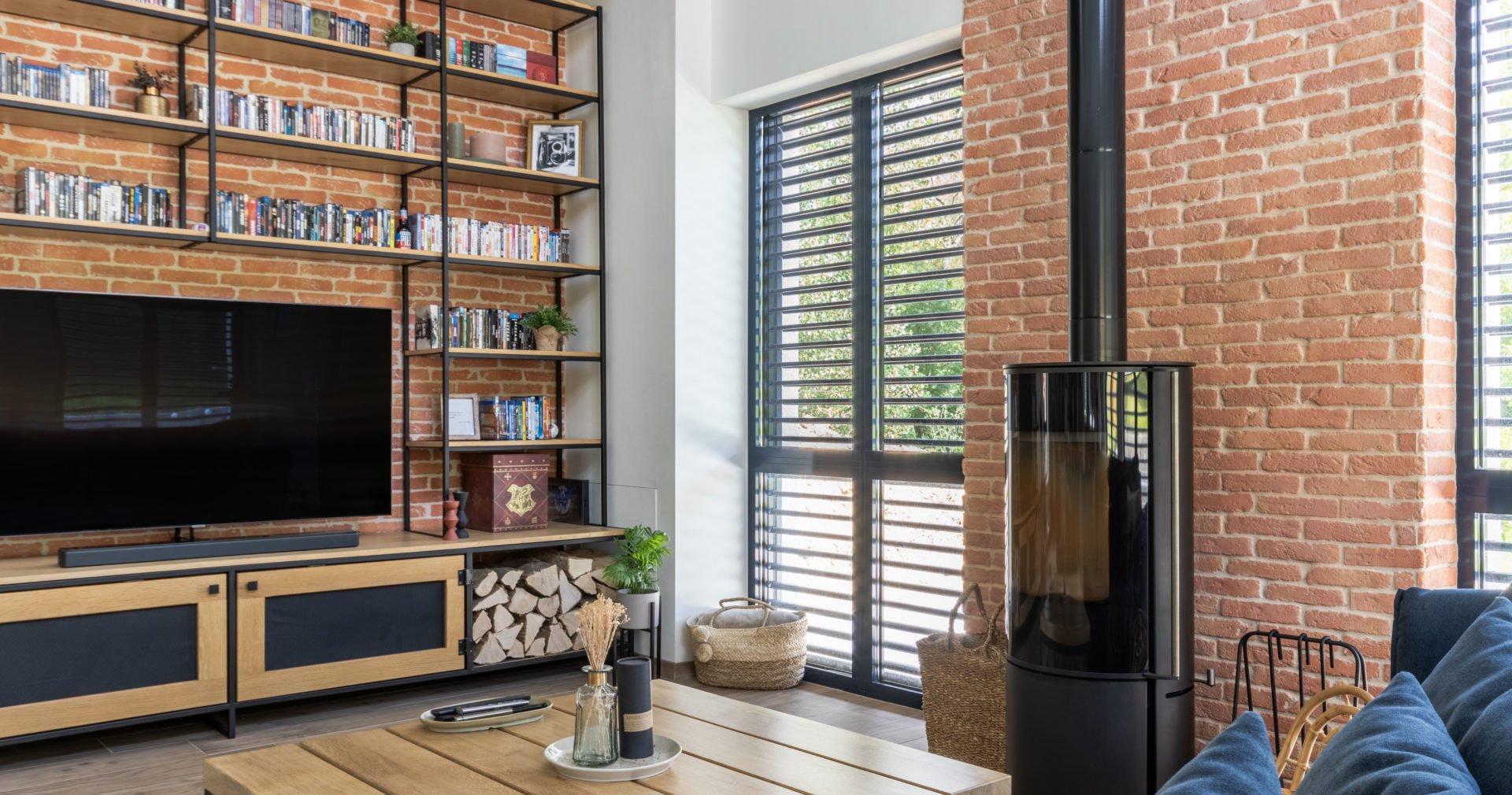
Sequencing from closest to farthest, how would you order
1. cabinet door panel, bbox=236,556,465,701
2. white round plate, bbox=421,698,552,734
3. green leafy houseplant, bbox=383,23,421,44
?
white round plate, bbox=421,698,552,734 → cabinet door panel, bbox=236,556,465,701 → green leafy houseplant, bbox=383,23,421,44

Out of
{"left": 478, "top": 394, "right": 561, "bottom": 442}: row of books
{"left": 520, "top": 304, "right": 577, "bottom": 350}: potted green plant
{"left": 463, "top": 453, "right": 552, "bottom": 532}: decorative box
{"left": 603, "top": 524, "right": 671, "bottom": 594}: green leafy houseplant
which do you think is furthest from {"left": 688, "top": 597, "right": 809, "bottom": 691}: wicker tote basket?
{"left": 520, "top": 304, "right": 577, "bottom": 350}: potted green plant

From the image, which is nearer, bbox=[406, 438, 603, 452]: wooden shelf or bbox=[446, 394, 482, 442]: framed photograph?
bbox=[406, 438, 603, 452]: wooden shelf

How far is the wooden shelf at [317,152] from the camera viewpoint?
4.30 meters

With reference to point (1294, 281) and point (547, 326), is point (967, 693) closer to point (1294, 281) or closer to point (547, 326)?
point (1294, 281)

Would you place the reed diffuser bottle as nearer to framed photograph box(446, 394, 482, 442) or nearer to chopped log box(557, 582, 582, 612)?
chopped log box(557, 582, 582, 612)

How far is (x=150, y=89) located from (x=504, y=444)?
1.90 m

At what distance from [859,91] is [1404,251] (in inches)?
87.9

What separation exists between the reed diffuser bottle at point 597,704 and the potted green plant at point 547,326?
10.1 feet

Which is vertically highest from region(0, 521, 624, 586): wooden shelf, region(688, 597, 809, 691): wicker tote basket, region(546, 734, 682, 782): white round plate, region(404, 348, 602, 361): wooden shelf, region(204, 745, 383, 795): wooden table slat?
region(404, 348, 602, 361): wooden shelf

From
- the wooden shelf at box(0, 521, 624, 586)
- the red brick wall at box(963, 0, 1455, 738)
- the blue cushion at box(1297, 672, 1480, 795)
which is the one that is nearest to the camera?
the blue cushion at box(1297, 672, 1480, 795)

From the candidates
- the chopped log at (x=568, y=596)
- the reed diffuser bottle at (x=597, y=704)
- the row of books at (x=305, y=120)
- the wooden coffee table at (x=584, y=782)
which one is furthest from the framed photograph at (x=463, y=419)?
the reed diffuser bottle at (x=597, y=704)

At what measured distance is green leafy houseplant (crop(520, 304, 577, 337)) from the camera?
16.7ft

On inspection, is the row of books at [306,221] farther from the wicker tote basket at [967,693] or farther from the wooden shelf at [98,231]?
the wicker tote basket at [967,693]

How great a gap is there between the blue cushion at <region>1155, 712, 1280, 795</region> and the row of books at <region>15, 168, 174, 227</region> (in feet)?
13.6
